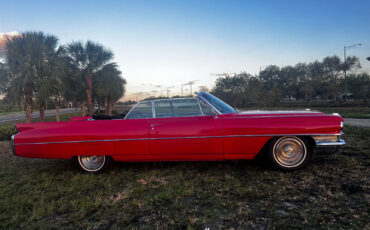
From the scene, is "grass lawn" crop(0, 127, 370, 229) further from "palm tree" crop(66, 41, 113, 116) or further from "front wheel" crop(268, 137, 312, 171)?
"palm tree" crop(66, 41, 113, 116)

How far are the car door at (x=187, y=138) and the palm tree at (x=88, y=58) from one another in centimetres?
1584

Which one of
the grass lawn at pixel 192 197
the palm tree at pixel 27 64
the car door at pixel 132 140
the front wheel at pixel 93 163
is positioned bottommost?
the grass lawn at pixel 192 197

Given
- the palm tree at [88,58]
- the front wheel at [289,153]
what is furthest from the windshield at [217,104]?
the palm tree at [88,58]

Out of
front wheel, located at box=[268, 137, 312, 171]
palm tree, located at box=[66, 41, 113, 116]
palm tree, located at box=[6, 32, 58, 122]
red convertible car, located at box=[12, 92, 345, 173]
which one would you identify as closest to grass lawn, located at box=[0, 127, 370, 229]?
A: front wheel, located at box=[268, 137, 312, 171]

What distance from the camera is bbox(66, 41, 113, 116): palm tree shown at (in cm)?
1619

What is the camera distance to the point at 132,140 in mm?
3162

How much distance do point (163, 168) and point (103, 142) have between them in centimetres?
115

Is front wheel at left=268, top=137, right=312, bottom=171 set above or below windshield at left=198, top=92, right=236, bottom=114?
below

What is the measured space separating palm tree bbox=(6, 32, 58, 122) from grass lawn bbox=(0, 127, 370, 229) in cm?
862

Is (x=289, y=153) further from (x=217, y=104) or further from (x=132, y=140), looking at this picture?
(x=132, y=140)

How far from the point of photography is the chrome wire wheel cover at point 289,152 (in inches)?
126

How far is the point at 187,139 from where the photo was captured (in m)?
3.09

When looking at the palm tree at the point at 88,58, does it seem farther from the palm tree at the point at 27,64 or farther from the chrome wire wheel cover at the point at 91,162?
the chrome wire wheel cover at the point at 91,162

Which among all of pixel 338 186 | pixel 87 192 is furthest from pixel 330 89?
pixel 87 192
